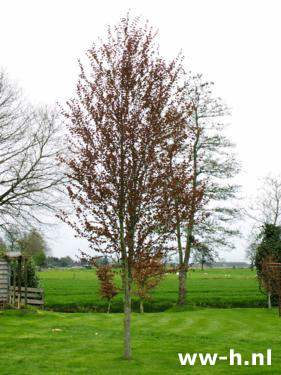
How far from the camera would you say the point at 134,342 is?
17.9m

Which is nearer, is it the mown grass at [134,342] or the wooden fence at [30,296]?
the mown grass at [134,342]

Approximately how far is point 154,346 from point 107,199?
5.91 metres

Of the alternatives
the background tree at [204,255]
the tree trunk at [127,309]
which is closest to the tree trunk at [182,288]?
the background tree at [204,255]

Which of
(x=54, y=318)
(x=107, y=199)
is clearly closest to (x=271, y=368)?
(x=107, y=199)

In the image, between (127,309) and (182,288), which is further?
(182,288)

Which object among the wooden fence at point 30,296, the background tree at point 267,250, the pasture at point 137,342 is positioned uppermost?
the background tree at point 267,250

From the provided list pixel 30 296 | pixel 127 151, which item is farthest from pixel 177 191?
pixel 30 296

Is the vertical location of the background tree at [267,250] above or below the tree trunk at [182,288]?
above

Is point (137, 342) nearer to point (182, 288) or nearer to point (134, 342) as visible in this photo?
point (134, 342)

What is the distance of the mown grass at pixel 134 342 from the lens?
1316 centimetres

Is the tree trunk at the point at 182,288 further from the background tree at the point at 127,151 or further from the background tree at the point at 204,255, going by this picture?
the background tree at the point at 127,151

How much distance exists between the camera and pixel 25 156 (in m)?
33.4

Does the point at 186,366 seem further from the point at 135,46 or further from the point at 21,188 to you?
the point at 21,188

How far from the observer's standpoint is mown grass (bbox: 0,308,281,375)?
1316 cm
